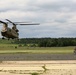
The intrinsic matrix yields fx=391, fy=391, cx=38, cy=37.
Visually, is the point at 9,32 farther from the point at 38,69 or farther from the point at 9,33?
the point at 38,69

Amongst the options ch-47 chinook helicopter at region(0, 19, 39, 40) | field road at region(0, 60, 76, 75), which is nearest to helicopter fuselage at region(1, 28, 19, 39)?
ch-47 chinook helicopter at region(0, 19, 39, 40)

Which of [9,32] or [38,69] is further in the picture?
[9,32]

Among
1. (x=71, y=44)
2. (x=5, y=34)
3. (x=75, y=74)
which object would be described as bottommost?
(x=75, y=74)

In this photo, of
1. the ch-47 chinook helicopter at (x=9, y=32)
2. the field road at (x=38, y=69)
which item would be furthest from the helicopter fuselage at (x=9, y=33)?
the field road at (x=38, y=69)

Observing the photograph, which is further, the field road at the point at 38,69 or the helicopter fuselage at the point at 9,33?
the helicopter fuselage at the point at 9,33

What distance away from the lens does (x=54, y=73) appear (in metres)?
34.8

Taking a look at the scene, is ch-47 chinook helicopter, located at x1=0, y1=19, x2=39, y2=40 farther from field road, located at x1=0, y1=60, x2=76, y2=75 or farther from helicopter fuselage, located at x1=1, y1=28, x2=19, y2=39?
field road, located at x1=0, y1=60, x2=76, y2=75

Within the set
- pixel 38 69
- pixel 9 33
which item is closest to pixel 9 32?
pixel 9 33

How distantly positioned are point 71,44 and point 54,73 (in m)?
113

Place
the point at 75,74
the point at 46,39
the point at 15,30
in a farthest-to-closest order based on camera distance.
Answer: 1. the point at 46,39
2. the point at 15,30
3. the point at 75,74

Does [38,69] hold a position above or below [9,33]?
below

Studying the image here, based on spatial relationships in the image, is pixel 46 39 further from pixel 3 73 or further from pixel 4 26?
pixel 3 73

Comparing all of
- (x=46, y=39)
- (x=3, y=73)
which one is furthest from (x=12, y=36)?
(x=46, y=39)

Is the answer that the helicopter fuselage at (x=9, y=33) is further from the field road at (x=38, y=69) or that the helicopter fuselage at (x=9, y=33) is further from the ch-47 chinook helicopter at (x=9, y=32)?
the field road at (x=38, y=69)
